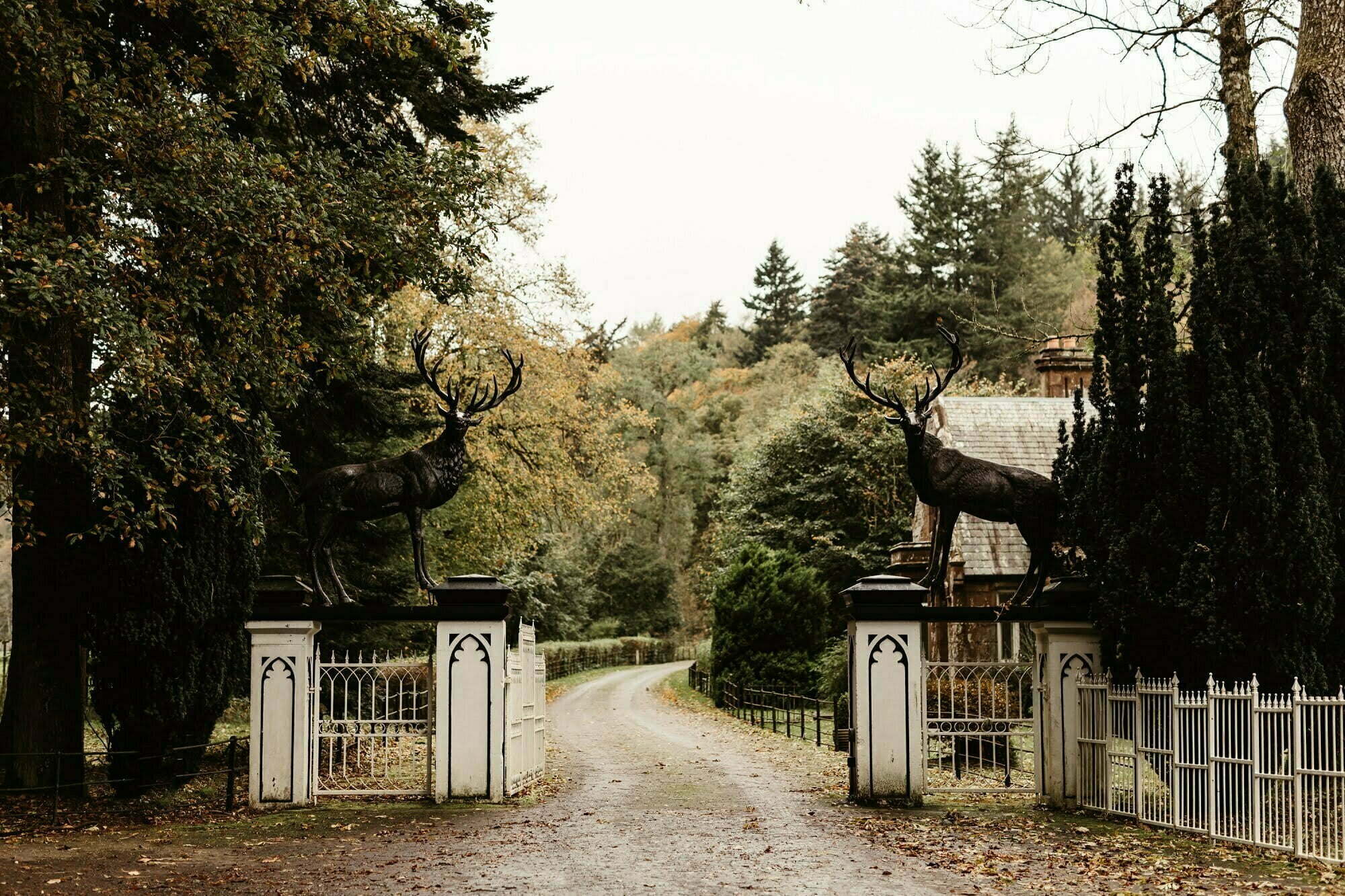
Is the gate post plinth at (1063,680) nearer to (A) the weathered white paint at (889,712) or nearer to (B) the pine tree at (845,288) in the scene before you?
(A) the weathered white paint at (889,712)

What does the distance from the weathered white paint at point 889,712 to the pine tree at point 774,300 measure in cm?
5994

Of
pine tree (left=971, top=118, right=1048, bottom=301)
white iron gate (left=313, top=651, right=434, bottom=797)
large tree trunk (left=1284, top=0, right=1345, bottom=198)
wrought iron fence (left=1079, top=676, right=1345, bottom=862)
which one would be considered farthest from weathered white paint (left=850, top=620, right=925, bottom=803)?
pine tree (left=971, top=118, right=1048, bottom=301)

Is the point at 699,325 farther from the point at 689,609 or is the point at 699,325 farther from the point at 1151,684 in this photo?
the point at 1151,684

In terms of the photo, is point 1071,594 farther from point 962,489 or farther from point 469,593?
point 469,593

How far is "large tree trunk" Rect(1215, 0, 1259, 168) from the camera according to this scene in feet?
46.3

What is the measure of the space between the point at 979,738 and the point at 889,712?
135 centimetres

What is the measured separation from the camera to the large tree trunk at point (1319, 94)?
12641 mm

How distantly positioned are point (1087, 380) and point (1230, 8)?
18928mm

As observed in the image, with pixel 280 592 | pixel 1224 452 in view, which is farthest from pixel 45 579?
pixel 1224 452

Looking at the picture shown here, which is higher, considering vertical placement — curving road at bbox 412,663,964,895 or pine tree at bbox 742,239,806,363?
pine tree at bbox 742,239,806,363

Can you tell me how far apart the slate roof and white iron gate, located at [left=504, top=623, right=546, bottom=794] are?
1213 cm

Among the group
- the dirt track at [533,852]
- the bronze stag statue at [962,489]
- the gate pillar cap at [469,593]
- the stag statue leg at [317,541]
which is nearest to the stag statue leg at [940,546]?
the bronze stag statue at [962,489]

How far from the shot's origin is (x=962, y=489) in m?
12.9

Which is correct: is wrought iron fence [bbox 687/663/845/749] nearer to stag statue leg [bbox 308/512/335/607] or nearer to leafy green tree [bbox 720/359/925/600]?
leafy green tree [bbox 720/359/925/600]
